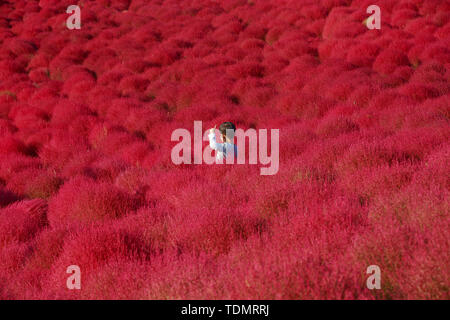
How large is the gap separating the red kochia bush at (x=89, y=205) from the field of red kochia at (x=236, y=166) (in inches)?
0.7

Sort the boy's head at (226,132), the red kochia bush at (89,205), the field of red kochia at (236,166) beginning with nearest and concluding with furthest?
1. the field of red kochia at (236,166)
2. the red kochia bush at (89,205)
3. the boy's head at (226,132)

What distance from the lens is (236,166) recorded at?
189 inches

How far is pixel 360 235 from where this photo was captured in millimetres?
2531

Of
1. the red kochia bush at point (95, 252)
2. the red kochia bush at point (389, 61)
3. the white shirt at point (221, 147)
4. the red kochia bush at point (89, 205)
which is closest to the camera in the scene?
the red kochia bush at point (95, 252)

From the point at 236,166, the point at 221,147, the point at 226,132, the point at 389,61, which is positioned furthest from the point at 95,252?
the point at 389,61

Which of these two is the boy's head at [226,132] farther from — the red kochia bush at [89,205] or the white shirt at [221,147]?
the red kochia bush at [89,205]

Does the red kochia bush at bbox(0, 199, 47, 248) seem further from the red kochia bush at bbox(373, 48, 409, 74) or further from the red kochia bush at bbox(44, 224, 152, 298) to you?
the red kochia bush at bbox(373, 48, 409, 74)

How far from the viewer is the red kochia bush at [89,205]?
13.0 feet

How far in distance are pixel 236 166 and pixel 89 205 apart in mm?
1870

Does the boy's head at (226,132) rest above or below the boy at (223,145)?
above

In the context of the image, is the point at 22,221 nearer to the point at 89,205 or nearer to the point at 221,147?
the point at 89,205

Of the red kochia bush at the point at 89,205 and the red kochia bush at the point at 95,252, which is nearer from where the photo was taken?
the red kochia bush at the point at 95,252

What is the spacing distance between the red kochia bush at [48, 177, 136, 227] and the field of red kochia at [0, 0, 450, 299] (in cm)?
2

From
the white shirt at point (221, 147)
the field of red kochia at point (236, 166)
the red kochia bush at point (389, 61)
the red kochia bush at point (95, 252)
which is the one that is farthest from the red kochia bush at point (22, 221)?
the red kochia bush at point (389, 61)
